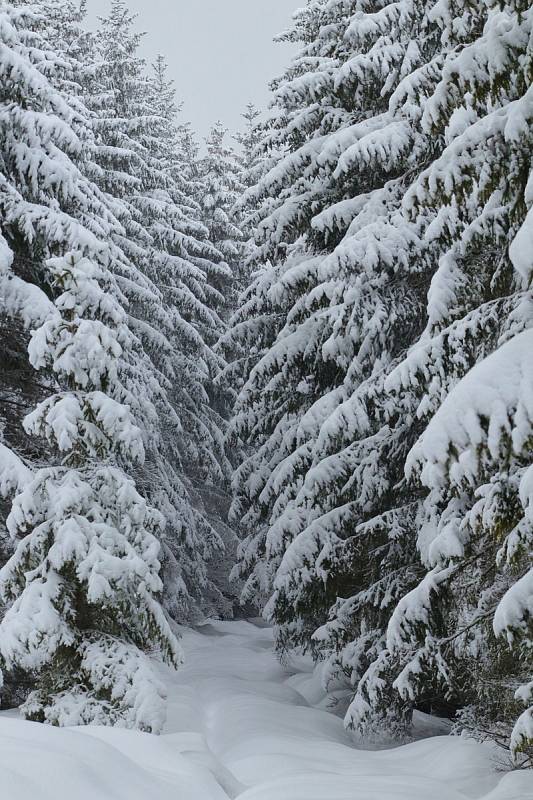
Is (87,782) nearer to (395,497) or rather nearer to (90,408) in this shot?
(90,408)

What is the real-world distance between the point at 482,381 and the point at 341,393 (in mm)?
7342

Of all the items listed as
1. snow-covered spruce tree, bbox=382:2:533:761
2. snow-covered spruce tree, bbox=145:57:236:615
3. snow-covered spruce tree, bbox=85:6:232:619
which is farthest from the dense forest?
snow-covered spruce tree, bbox=145:57:236:615

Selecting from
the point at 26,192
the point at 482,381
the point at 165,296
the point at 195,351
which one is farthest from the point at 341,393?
the point at 165,296

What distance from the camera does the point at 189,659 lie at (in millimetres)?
16859

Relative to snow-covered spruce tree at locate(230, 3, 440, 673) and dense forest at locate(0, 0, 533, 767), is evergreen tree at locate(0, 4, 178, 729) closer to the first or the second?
dense forest at locate(0, 0, 533, 767)

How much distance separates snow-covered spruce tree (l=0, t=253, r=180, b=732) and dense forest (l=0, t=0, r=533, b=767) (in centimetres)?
3

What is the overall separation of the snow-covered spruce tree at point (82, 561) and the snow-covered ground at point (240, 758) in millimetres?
960

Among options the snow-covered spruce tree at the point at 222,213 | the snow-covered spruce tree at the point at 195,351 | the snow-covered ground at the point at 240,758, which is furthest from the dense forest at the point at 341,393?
the snow-covered spruce tree at the point at 222,213

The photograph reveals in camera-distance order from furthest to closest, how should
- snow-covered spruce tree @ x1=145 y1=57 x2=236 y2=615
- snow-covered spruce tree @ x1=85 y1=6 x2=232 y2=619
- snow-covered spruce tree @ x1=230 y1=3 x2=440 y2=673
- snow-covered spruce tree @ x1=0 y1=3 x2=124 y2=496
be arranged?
snow-covered spruce tree @ x1=145 y1=57 x2=236 y2=615
snow-covered spruce tree @ x1=85 y1=6 x2=232 y2=619
snow-covered spruce tree @ x1=0 y1=3 x2=124 y2=496
snow-covered spruce tree @ x1=230 y1=3 x2=440 y2=673

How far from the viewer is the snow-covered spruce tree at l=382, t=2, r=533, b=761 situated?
4004 millimetres

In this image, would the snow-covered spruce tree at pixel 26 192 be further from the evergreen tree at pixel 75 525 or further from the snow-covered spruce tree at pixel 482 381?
the snow-covered spruce tree at pixel 482 381

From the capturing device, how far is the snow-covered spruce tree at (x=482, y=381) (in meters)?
4.00

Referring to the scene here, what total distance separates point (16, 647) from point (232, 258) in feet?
63.9

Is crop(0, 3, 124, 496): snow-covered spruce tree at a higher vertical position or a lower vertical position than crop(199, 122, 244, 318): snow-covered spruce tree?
lower
